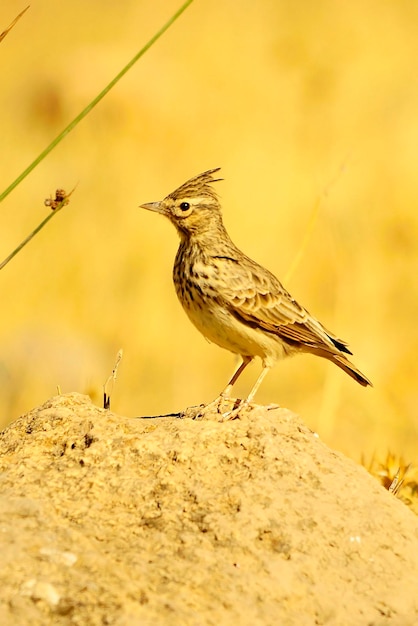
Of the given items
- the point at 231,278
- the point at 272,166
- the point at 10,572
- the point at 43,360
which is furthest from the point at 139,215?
the point at 10,572

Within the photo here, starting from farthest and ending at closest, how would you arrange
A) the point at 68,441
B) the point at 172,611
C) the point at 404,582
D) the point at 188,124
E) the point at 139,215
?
the point at 188,124 → the point at 139,215 → the point at 68,441 → the point at 404,582 → the point at 172,611

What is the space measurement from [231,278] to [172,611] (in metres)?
3.08

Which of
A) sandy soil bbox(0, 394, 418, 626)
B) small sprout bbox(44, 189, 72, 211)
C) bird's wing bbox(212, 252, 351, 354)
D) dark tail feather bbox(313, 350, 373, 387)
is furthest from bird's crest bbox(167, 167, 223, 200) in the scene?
small sprout bbox(44, 189, 72, 211)

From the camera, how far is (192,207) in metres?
6.32

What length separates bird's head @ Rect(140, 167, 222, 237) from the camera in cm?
629

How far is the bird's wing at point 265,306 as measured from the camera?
19.2 feet

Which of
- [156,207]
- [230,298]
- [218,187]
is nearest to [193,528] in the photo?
[230,298]

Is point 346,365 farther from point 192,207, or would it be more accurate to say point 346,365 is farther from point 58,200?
point 58,200

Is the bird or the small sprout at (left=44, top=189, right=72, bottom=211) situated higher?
the bird

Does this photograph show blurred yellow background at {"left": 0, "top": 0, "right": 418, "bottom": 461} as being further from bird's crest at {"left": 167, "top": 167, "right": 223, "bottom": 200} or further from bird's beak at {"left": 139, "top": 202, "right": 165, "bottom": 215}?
bird's beak at {"left": 139, "top": 202, "right": 165, "bottom": 215}

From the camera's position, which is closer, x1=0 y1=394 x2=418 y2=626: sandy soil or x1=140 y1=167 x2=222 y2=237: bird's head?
x1=0 y1=394 x2=418 y2=626: sandy soil

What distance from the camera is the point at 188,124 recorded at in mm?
14070

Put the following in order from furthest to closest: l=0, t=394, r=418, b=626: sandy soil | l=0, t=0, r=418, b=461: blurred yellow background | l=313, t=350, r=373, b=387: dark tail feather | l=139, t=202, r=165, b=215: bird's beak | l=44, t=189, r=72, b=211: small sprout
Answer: l=0, t=0, r=418, b=461: blurred yellow background < l=139, t=202, r=165, b=215: bird's beak < l=313, t=350, r=373, b=387: dark tail feather < l=44, t=189, r=72, b=211: small sprout < l=0, t=394, r=418, b=626: sandy soil

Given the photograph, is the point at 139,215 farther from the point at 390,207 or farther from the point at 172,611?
the point at 172,611
